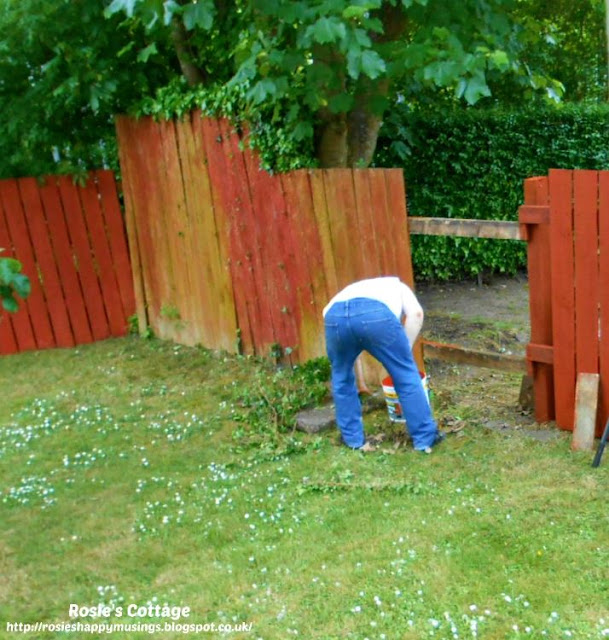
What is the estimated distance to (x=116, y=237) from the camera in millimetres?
9289

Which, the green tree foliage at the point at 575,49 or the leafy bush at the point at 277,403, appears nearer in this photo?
the leafy bush at the point at 277,403

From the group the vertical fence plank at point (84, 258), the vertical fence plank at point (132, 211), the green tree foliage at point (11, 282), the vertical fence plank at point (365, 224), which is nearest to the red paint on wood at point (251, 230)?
the vertical fence plank at point (365, 224)

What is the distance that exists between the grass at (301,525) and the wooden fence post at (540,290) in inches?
13.8

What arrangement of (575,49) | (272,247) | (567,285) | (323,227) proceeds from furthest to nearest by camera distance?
1. (575,49)
2. (272,247)
3. (323,227)
4. (567,285)

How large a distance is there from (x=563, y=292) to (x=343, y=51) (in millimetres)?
2110

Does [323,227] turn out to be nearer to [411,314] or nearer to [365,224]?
[365,224]

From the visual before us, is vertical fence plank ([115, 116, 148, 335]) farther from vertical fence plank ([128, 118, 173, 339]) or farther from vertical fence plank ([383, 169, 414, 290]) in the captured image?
vertical fence plank ([383, 169, 414, 290])

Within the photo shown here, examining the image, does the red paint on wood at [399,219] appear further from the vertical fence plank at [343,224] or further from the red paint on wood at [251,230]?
the red paint on wood at [251,230]

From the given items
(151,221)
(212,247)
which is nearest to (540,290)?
(212,247)

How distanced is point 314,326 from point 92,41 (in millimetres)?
3578

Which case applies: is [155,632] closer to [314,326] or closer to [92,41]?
[314,326]

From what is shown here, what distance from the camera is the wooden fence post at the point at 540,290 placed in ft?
17.7

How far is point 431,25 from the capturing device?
6523 millimetres

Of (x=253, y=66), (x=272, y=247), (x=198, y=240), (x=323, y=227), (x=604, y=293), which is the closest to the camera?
(x=604, y=293)
